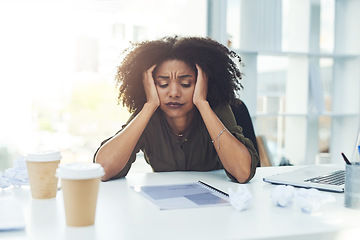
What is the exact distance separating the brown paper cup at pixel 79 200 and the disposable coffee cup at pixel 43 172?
21 centimetres

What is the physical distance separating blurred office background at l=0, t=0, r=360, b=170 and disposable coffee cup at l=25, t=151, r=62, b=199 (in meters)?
1.73

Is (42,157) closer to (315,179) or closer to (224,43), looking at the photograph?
(315,179)

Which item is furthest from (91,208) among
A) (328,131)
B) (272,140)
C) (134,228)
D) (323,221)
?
(328,131)

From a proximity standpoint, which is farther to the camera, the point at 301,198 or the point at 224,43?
the point at 224,43

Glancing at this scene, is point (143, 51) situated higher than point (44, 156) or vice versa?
point (143, 51)

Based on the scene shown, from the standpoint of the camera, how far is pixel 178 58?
1.53m

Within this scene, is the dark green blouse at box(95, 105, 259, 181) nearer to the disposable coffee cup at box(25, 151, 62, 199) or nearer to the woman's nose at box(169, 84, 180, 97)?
the woman's nose at box(169, 84, 180, 97)

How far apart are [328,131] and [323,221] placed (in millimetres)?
3057

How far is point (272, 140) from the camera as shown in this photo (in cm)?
361

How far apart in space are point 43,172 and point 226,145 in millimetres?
648

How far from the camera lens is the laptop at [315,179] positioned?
1109mm

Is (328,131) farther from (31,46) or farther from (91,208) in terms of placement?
(91,208)

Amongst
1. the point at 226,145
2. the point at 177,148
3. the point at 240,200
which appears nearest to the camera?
the point at 240,200

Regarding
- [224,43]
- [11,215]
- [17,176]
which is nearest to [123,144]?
[17,176]
